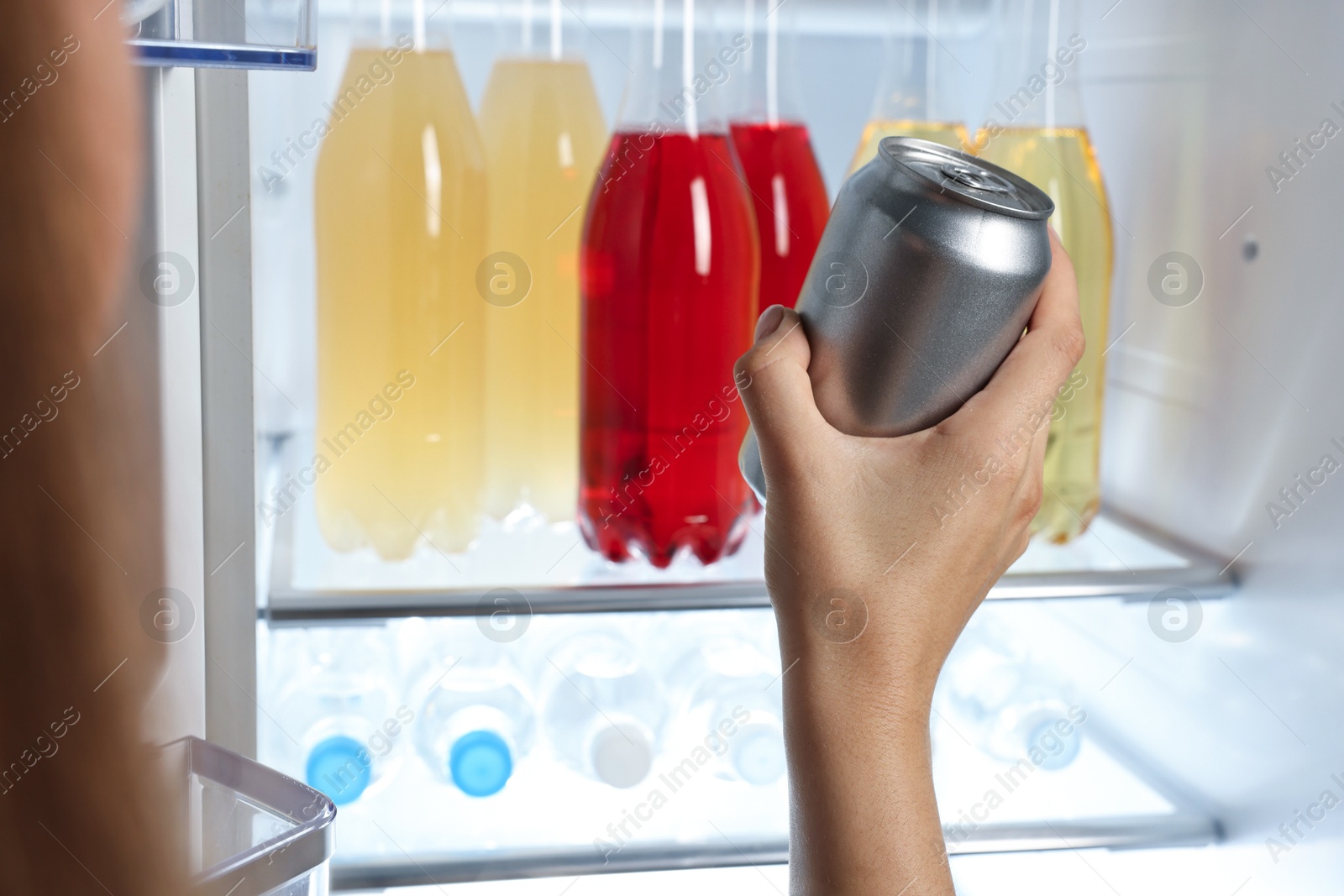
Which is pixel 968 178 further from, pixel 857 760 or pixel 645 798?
pixel 645 798

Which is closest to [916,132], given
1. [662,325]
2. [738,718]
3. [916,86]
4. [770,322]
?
[916,86]

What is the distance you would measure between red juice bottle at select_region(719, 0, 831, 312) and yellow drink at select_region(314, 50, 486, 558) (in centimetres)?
23

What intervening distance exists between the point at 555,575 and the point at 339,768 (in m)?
0.25

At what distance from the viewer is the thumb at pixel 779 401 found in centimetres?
56

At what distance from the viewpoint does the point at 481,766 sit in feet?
2.89

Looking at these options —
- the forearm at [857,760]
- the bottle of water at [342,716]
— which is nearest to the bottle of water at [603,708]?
the bottle of water at [342,716]

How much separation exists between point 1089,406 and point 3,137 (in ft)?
2.82

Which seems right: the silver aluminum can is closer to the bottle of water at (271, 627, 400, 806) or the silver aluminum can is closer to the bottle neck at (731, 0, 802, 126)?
the bottle neck at (731, 0, 802, 126)

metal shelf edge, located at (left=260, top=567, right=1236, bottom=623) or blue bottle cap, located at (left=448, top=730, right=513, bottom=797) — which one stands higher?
metal shelf edge, located at (left=260, top=567, right=1236, bottom=623)

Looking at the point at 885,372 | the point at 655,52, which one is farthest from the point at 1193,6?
the point at 885,372

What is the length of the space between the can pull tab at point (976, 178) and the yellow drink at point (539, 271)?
367 mm

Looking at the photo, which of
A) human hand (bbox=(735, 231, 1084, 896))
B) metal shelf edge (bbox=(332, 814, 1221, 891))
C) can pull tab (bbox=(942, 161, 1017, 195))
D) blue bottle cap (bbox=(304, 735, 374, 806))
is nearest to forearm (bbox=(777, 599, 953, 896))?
human hand (bbox=(735, 231, 1084, 896))

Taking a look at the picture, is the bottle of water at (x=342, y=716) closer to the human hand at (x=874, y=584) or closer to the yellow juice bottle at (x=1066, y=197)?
the human hand at (x=874, y=584)

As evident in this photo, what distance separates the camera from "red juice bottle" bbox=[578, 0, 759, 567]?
2.78 feet
